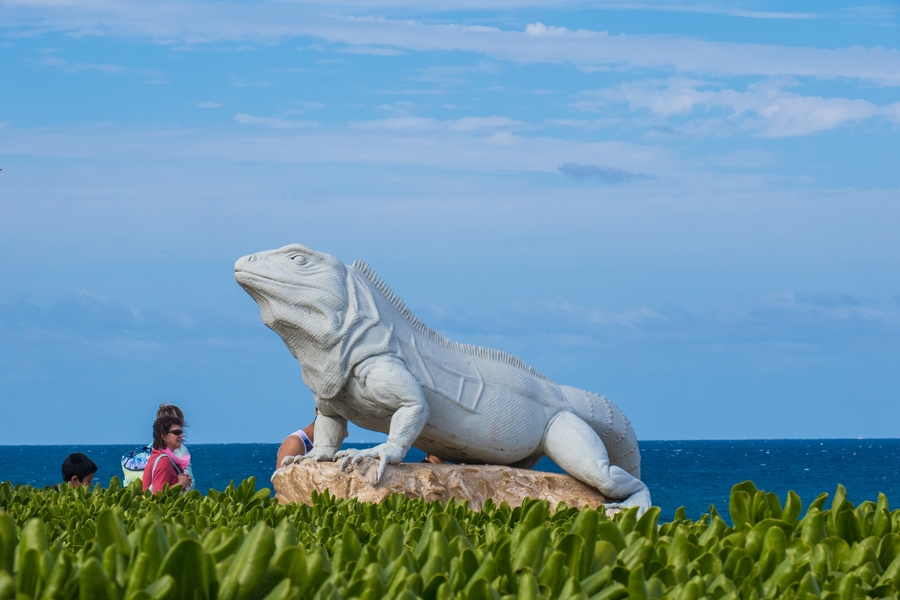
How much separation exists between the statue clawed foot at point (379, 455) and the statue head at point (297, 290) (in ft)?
2.38

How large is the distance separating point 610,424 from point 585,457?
2.31 feet

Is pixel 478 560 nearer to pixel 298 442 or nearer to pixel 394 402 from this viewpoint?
pixel 394 402

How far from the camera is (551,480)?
23.4 ft

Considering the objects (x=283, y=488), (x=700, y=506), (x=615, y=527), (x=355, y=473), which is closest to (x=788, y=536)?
(x=615, y=527)

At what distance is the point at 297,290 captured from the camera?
675 cm

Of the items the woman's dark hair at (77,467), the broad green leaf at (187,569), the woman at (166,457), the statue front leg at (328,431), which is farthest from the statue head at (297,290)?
the broad green leaf at (187,569)

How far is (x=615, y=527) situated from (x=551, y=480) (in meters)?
4.10

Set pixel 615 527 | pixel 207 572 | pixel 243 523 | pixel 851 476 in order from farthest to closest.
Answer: pixel 851 476 < pixel 243 523 < pixel 615 527 < pixel 207 572

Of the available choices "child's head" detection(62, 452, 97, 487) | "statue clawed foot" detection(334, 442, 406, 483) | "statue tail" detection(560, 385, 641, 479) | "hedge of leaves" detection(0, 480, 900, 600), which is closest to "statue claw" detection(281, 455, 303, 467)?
"statue clawed foot" detection(334, 442, 406, 483)

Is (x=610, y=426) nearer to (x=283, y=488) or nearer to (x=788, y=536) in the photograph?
(x=283, y=488)

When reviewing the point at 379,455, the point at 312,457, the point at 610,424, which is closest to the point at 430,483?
the point at 379,455

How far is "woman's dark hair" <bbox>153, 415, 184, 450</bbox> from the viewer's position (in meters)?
6.99

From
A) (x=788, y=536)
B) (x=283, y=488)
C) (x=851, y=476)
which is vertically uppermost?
(x=788, y=536)

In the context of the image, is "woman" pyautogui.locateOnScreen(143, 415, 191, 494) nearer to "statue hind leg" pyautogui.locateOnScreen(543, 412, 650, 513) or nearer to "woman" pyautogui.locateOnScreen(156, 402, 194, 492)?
"woman" pyautogui.locateOnScreen(156, 402, 194, 492)
